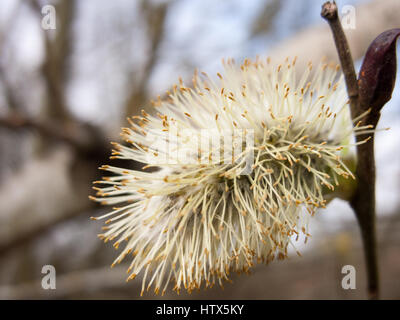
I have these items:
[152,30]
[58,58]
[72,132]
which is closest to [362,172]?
[72,132]

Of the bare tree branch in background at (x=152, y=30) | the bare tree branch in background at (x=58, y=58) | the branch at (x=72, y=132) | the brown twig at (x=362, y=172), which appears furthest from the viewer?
the bare tree branch in background at (x=152, y=30)

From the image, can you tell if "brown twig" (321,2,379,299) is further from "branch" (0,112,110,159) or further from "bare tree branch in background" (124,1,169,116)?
"bare tree branch in background" (124,1,169,116)

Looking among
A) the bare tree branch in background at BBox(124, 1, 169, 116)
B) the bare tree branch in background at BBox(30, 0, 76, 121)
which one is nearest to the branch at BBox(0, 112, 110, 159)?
the bare tree branch in background at BBox(30, 0, 76, 121)

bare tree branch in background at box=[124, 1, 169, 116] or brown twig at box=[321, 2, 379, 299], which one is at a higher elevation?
bare tree branch in background at box=[124, 1, 169, 116]

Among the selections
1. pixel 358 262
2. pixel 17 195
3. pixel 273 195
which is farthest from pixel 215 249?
pixel 358 262

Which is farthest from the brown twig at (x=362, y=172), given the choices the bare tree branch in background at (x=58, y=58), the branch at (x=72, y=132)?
the bare tree branch in background at (x=58, y=58)

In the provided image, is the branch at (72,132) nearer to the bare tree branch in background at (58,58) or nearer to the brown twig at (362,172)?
the bare tree branch in background at (58,58)

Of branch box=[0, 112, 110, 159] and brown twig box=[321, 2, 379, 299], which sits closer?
brown twig box=[321, 2, 379, 299]

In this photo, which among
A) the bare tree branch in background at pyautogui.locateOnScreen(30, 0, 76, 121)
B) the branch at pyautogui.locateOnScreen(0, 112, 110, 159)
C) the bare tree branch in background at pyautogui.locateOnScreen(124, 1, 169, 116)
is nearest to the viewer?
the branch at pyautogui.locateOnScreen(0, 112, 110, 159)
